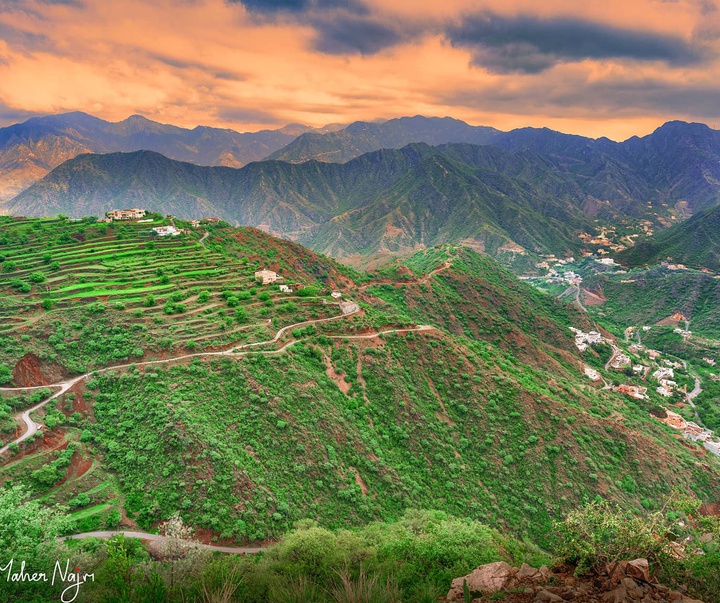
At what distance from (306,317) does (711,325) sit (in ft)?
505

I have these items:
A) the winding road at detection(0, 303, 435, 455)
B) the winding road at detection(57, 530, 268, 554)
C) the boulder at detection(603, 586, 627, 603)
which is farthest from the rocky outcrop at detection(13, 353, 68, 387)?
the boulder at detection(603, 586, 627, 603)

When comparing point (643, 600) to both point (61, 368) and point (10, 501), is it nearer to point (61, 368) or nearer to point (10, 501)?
point (10, 501)

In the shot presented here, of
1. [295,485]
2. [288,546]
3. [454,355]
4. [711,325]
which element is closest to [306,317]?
[454,355]

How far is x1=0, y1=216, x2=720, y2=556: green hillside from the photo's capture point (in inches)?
1490

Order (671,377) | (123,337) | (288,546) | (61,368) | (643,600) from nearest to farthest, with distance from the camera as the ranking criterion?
(643,600) < (288,546) < (61,368) < (123,337) < (671,377)

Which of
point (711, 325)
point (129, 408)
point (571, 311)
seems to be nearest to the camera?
point (129, 408)

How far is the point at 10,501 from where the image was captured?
29656 millimetres

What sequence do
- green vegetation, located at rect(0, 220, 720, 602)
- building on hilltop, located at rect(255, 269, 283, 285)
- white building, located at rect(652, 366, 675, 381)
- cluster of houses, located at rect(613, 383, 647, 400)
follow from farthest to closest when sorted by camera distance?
white building, located at rect(652, 366, 675, 381) → cluster of houses, located at rect(613, 383, 647, 400) → building on hilltop, located at rect(255, 269, 283, 285) → green vegetation, located at rect(0, 220, 720, 602)

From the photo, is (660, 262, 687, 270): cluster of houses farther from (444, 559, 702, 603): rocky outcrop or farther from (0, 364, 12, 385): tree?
(0, 364, 12, 385): tree

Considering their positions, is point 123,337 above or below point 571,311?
above

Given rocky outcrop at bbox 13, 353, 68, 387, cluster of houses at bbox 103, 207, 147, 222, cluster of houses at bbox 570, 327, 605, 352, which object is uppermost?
cluster of houses at bbox 103, 207, 147, 222

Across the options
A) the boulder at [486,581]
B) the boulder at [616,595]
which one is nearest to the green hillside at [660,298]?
the boulder at [486,581]

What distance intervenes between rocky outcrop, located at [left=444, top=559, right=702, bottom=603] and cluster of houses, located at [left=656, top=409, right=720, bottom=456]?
77586 mm

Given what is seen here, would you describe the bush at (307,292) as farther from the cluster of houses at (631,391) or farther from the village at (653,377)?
the cluster of houses at (631,391)
